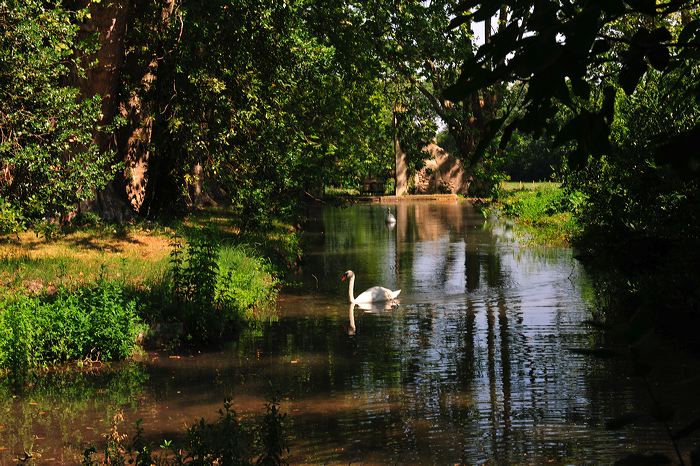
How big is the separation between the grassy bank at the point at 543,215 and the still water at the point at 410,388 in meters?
3.92

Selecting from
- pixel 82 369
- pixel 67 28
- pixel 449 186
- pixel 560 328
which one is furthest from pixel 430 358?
pixel 449 186

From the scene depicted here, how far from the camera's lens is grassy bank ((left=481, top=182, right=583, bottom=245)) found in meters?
23.8

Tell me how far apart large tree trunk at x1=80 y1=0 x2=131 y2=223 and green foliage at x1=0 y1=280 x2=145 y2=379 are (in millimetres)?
7438

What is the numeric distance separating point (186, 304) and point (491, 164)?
8.99 m

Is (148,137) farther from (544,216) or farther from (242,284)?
(544,216)

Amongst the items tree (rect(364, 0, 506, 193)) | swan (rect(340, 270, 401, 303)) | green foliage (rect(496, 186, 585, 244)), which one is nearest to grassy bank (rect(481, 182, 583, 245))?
green foliage (rect(496, 186, 585, 244))

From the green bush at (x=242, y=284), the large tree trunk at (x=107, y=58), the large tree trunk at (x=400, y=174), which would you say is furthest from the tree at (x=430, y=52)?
the large tree trunk at (x=400, y=174)

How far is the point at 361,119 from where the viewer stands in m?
29.9

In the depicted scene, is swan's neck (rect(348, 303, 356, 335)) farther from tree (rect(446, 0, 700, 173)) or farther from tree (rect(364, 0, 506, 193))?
tree (rect(446, 0, 700, 173))

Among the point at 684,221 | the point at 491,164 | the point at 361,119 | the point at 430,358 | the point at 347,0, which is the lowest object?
the point at 430,358

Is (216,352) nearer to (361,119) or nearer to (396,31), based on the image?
(396,31)

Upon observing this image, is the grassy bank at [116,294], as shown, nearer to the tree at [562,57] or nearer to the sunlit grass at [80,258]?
the sunlit grass at [80,258]

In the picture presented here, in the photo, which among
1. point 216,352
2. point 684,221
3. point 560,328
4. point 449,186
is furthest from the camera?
point 449,186

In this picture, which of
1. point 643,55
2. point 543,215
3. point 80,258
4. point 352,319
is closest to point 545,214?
point 543,215
